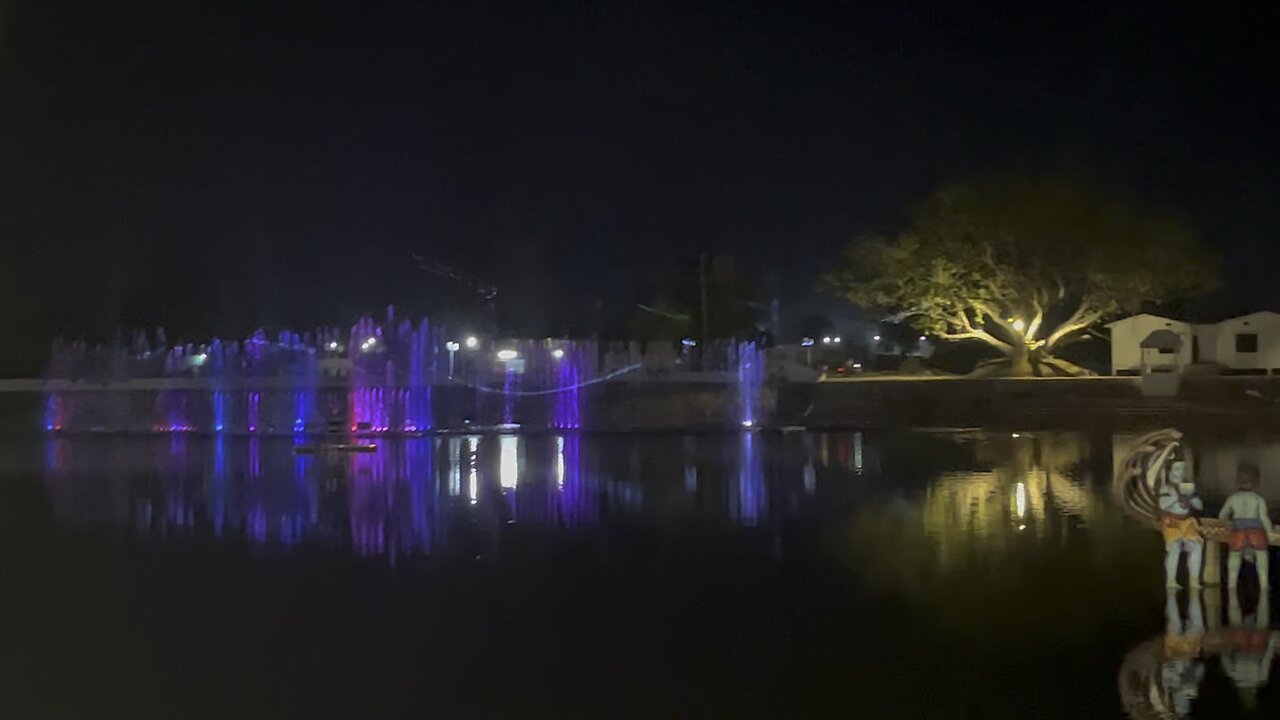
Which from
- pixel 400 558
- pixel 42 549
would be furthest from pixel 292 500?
pixel 400 558

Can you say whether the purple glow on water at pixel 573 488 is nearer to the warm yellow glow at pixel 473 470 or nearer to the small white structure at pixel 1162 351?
the warm yellow glow at pixel 473 470

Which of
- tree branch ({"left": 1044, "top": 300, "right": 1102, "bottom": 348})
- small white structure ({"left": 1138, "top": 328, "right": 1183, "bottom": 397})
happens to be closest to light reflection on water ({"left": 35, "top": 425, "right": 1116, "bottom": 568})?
tree branch ({"left": 1044, "top": 300, "right": 1102, "bottom": 348})

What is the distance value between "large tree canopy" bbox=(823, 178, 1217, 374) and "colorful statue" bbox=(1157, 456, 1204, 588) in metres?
30.5

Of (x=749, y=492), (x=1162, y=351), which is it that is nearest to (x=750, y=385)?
(x=1162, y=351)

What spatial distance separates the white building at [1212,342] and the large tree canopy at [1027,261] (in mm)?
3619

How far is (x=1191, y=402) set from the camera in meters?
28.4

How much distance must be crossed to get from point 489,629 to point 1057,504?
7258 mm

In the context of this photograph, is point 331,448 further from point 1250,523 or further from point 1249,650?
point 1249,650

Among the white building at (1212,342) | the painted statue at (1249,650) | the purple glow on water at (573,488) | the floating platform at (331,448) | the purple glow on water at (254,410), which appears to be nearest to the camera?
the painted statue at (1249,650)

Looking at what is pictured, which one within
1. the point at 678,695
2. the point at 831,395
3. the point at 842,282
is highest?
the point at 842,282

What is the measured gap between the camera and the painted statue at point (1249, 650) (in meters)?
6.36

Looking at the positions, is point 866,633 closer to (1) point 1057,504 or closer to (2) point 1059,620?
(2) point 1059,620

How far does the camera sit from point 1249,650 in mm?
6996

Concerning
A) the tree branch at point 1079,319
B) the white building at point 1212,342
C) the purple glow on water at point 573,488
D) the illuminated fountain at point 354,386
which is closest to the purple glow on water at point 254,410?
the illuminated fountain at point 354,386
